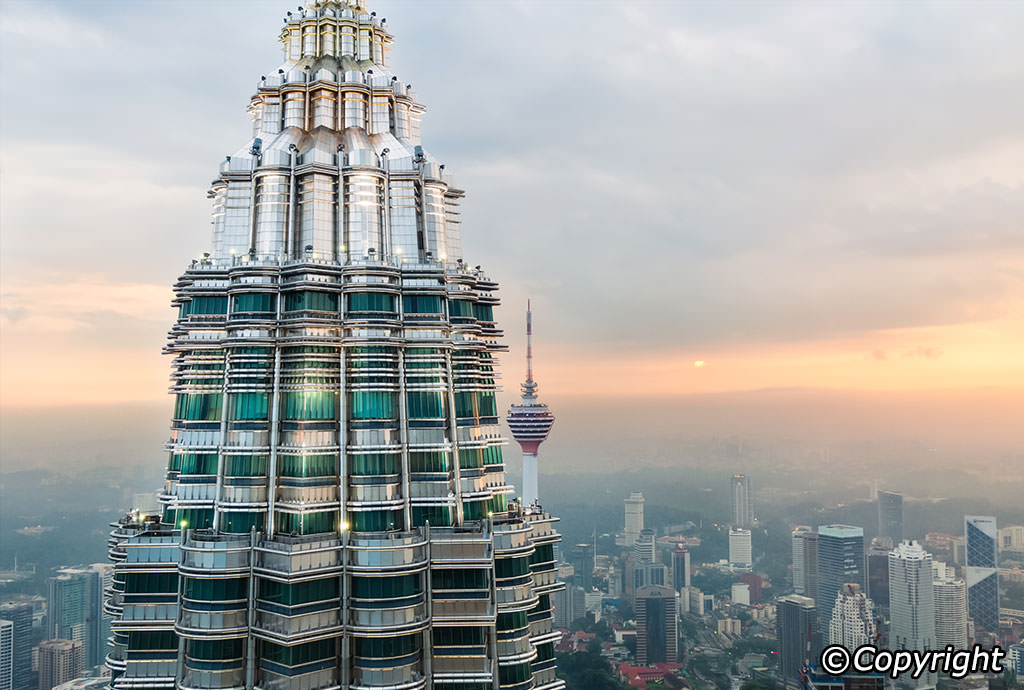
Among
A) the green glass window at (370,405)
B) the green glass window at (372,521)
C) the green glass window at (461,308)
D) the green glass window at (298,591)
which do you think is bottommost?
the green glass window at (298,591)

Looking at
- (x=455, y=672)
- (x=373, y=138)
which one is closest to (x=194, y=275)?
(x=373, y=138)

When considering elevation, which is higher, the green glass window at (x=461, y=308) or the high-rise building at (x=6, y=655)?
the green glass window at (x=461, y=308)

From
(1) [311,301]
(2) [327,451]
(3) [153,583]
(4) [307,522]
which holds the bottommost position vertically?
(3) [153,583]

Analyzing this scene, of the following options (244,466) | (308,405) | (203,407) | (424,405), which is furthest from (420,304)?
(203,407)

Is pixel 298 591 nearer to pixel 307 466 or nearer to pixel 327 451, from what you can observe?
pixel 307 466

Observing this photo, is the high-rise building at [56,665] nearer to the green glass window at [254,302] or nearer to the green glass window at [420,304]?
the green glass window at [254,302]

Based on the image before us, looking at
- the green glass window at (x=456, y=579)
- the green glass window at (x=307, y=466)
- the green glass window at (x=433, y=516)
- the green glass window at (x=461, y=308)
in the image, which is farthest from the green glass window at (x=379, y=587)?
the green glass window at (x=461, y=308)

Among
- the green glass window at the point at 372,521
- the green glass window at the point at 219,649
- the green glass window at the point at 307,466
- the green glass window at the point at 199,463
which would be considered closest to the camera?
the green glass window at the point at 219,649
